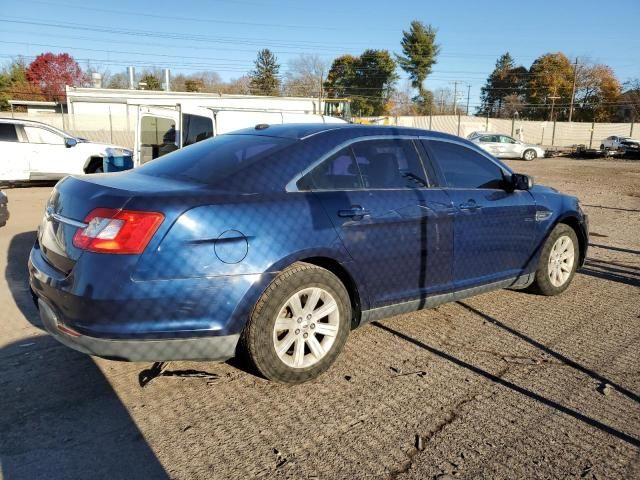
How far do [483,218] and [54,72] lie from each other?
2628 inches

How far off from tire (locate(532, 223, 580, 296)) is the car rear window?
284 cm

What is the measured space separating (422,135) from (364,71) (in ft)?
246

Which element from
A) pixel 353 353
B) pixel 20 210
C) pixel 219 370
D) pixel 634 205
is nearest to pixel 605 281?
pixel 353 353

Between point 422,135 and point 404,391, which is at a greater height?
point 422,135

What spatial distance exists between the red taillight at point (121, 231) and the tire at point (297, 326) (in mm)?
734

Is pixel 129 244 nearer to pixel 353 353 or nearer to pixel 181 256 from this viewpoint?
pixel 181 256

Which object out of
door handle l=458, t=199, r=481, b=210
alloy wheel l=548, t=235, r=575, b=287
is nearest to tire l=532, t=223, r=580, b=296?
alloy wheel l=548, t=235, r=575, b=287

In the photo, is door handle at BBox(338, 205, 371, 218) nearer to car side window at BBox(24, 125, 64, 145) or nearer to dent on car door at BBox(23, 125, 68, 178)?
dent on car door at BBox(23, 125, 68, 178)

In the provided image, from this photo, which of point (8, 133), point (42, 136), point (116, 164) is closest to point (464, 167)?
point (116, 164)

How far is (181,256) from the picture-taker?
107 inches

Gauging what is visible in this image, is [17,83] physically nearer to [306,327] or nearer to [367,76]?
[367,76]

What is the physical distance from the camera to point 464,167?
4359 mm

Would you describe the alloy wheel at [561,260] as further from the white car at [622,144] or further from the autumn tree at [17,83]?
the autumn tree at [17,83]

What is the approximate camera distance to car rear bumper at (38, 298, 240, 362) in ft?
8.99
